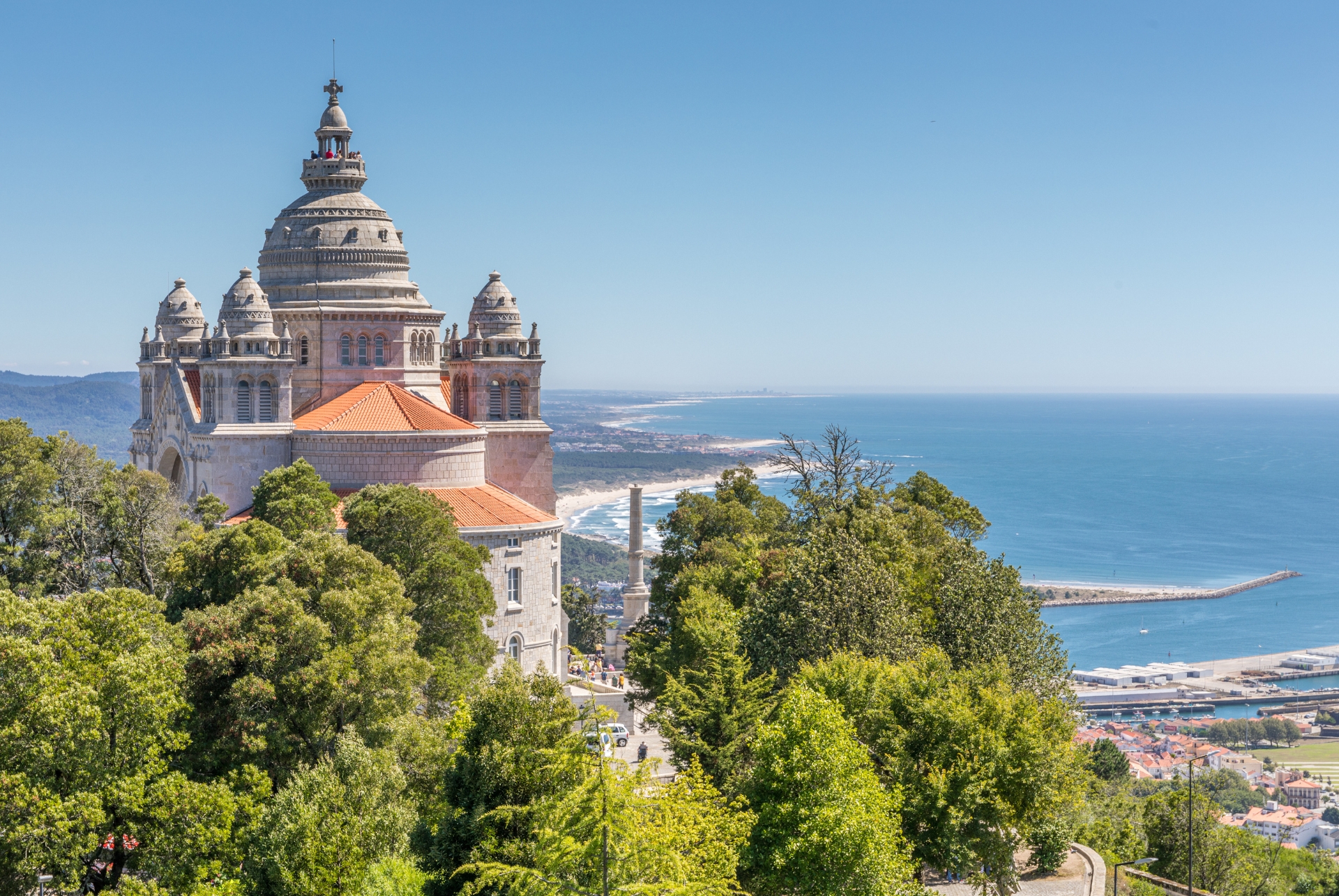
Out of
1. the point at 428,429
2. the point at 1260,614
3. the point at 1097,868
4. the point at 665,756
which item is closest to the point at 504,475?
the point at 428,429

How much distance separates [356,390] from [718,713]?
31.1m

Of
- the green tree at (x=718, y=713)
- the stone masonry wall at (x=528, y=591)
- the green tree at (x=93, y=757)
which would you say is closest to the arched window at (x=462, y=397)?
the stone masonry wall at (x=528, y=591)

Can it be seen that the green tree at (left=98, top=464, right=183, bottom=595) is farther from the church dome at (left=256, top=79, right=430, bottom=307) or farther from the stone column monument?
the stone column monument

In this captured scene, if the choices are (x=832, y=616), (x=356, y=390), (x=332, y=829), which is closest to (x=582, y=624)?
(x=356, y=390)

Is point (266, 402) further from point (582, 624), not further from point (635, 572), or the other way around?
point (582, 624)

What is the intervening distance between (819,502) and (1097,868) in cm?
2034

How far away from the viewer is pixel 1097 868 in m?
37.2

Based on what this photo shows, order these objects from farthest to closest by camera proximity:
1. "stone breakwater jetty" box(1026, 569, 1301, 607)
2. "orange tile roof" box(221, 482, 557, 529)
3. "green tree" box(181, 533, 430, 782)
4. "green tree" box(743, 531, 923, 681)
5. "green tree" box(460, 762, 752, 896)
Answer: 1. "stone breakwater jetty" box(1026, 569, 1301, 607)
2. "orange tile roof" box(221, 482, 557, 529)
3. "green tree" box(743, 531, 923, 681)
4. "green tree" box(181, 533, 430, 782)
5. "green tree" box(460, 762, 752, 896)

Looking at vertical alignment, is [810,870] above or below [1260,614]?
above

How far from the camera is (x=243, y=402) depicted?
196 ft

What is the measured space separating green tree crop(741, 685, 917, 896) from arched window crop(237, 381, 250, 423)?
3425 centimetres

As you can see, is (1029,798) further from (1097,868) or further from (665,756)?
(665,756)

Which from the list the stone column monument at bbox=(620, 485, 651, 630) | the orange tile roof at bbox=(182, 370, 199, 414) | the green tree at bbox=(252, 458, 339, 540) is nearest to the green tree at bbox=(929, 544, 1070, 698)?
the green tree at bbox=(252, 458, 339, 540)

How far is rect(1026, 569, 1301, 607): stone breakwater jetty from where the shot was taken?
16238 centimetres
